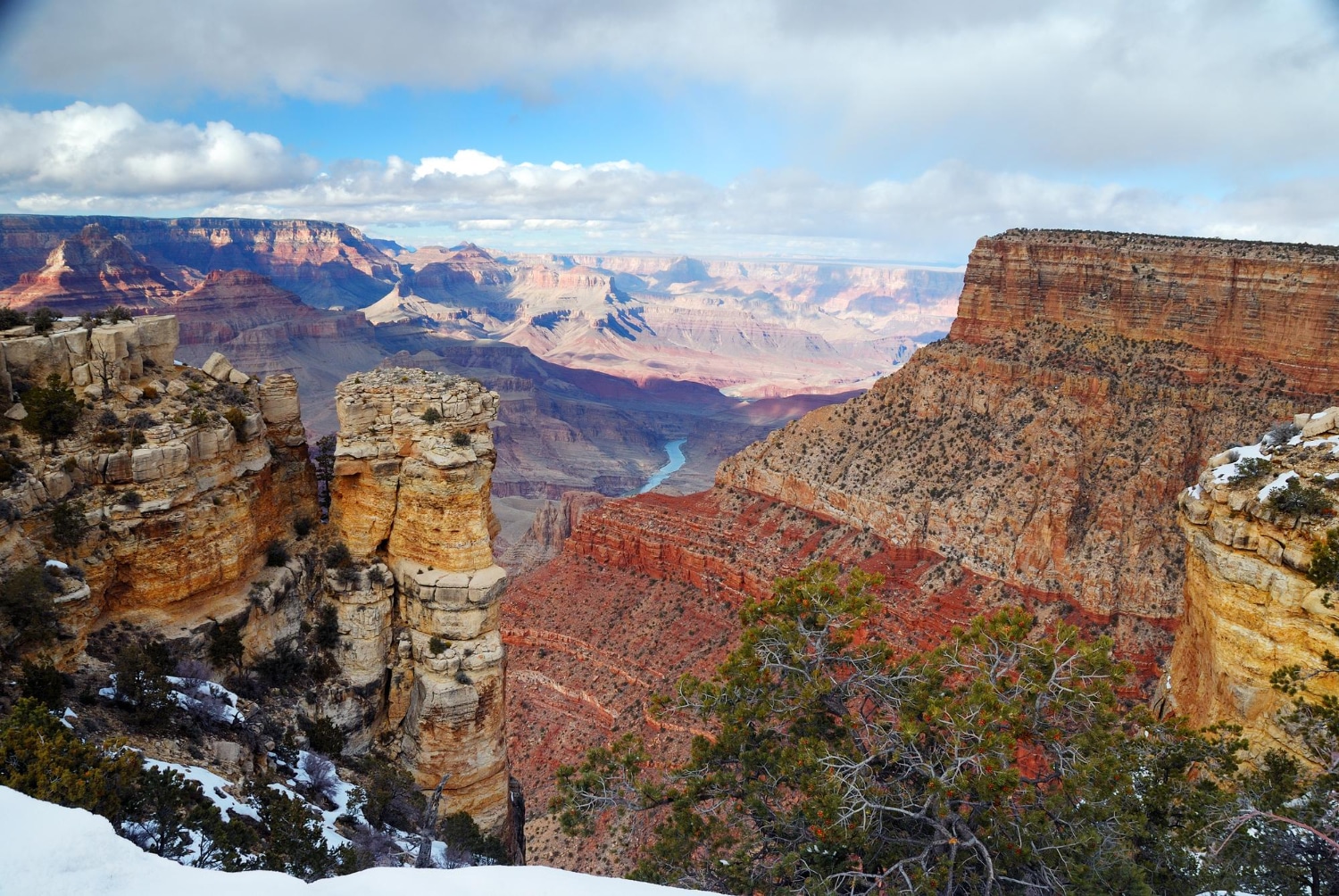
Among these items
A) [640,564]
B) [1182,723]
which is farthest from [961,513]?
[1182,723]

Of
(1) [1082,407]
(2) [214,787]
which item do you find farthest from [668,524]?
(2) [214,787]

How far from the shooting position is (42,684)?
12.1 meters

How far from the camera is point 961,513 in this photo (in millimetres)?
41062

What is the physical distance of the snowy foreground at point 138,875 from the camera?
5.96 m

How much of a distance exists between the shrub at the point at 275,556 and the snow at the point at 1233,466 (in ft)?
73.1

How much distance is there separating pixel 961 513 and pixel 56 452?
39.7 metres

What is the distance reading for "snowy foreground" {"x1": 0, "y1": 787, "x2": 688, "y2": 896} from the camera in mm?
5957

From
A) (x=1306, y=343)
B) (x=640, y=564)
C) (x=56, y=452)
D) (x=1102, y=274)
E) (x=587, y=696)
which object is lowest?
(x=587, y=696)

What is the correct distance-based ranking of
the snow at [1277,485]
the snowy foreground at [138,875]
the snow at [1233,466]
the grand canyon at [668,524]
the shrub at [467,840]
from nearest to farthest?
the snowy foreground at [138,875] < the snow at [1277,485] < the grand canyon at [668,524] < the snow at [1233,466] < the shrub at [467,840]

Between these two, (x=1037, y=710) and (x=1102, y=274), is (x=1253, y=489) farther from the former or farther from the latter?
(x=1102, y=274)

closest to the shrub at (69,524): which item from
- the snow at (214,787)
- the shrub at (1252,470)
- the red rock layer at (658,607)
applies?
the snow at (214,787)

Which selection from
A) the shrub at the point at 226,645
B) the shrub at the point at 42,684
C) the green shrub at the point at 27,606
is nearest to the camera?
the shrub at the point at 42,684

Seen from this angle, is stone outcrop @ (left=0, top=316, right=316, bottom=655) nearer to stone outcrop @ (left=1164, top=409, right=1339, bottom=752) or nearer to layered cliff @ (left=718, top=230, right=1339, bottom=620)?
stone outcrop @ (left=1164, top=409, right=1339, bottom=752)

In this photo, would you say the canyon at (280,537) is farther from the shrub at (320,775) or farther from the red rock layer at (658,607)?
the red rock layer at (658,607)
